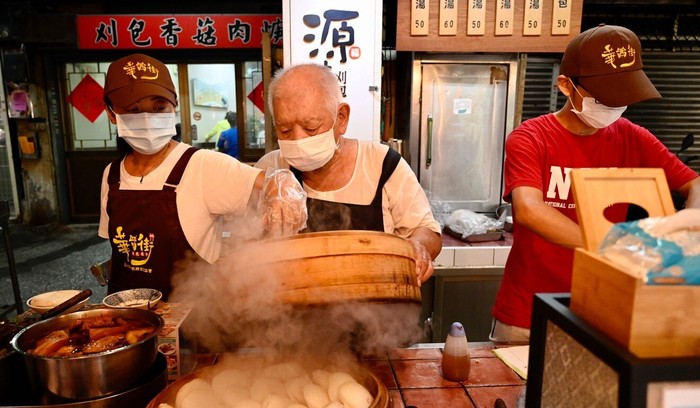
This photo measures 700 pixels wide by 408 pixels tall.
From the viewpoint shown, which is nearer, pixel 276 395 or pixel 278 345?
pixel 276 395

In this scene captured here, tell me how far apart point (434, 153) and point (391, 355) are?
11.8 feet

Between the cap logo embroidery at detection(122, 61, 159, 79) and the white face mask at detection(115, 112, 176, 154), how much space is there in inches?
7.5

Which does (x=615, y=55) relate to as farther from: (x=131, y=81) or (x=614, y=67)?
(x=131, y=81)

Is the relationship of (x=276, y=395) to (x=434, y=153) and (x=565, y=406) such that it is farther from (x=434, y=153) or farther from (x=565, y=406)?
(x=434, y=153)

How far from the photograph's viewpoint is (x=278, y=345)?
1737mm

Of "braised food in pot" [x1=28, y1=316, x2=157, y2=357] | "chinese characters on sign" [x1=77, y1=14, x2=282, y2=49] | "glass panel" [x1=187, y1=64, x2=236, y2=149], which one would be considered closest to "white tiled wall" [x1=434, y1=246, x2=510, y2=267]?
"braised food in pot" [x1=28, y1=316, x2=157, y2=357]

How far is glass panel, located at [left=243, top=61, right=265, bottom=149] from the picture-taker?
8773mm

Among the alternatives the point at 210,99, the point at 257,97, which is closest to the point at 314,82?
the point at 257,97

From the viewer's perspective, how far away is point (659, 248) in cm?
82

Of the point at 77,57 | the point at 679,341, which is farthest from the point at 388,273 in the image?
the point at 77,57

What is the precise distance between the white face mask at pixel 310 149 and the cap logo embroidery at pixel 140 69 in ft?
2.65

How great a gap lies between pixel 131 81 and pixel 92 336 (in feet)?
4.41

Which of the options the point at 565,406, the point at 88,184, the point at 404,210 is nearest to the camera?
the point at 565,406

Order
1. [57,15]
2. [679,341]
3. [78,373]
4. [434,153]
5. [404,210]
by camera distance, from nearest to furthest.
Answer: [679,341] < [78,373] < [404,210] < [434,153] < [57,15]
